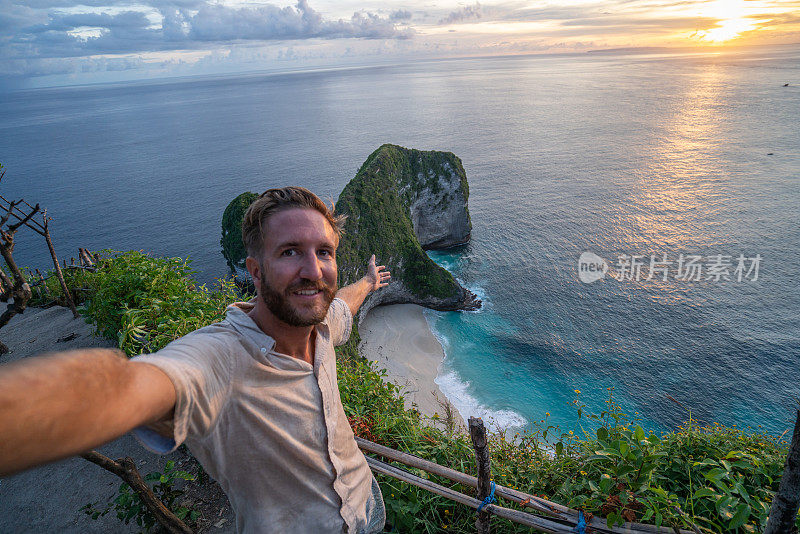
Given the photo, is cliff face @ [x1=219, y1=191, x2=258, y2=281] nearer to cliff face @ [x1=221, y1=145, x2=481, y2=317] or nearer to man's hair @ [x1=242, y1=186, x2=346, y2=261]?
cliff face @ [x1=221, y1=145, x2=481, y2=317]

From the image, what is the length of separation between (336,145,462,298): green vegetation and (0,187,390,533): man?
29.8 metres

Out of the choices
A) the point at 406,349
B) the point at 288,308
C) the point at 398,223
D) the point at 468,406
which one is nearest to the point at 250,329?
the point at 288,308

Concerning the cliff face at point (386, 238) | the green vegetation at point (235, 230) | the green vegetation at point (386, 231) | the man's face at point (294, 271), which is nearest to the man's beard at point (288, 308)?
the man's face at point (294, 271)

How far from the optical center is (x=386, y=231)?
130ft

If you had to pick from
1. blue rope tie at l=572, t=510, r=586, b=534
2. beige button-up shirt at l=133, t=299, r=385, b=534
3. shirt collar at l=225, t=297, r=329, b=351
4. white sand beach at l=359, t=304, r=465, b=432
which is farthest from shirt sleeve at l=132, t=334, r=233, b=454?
white sand beach at l=359, t=304, r=465, b=432

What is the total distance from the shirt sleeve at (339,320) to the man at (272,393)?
1.28 feet

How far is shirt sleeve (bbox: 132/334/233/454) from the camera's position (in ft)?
5.97

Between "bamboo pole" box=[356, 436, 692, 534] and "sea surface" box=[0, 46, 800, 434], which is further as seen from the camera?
"sea surface" box=[0, 46, 800, 434]

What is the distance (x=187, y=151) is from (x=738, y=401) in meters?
104

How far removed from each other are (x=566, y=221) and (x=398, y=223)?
2549cm

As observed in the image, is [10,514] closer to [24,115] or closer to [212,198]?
[212,198]

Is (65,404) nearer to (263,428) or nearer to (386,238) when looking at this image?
(263,428)

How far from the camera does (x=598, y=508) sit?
5.08 metres

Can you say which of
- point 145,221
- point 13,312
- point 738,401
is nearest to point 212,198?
point 145,221
